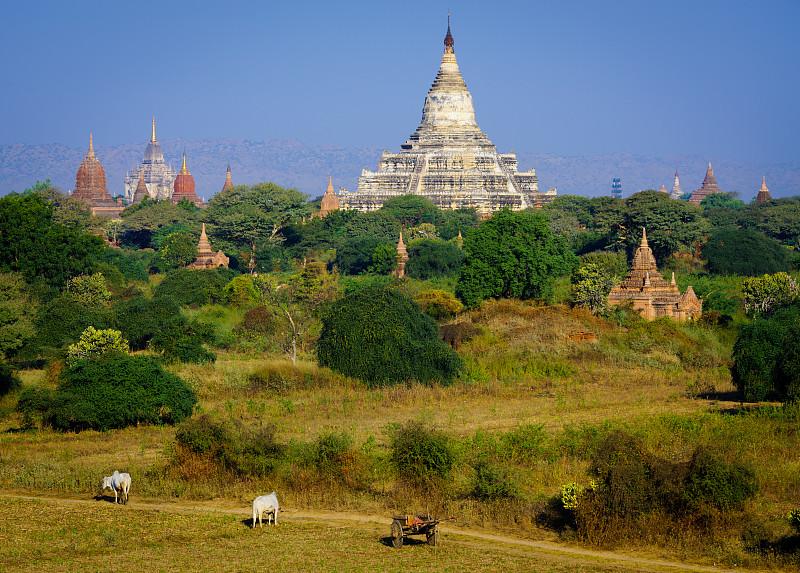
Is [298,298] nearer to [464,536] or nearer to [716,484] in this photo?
[464,536]

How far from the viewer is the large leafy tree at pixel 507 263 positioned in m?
43.0

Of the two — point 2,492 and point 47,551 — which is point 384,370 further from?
point 47,551

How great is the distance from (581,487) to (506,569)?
8.40 feet

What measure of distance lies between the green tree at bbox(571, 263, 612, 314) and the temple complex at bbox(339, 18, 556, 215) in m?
50.3

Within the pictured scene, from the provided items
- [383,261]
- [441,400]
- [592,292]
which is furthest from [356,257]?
[441,400]

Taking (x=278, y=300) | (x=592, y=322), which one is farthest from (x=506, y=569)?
(x=278, y=300)

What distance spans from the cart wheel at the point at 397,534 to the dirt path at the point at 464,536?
2.78ft

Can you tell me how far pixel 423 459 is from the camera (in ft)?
62.5

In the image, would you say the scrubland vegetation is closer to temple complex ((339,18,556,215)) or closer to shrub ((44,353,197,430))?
shrub ((44,353,197,430))

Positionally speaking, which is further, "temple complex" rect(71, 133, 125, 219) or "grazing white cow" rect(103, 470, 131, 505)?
"temple complex" rect(71, 133, 125, 219)

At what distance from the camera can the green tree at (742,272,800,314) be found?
38531 mm

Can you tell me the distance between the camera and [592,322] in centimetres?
3794

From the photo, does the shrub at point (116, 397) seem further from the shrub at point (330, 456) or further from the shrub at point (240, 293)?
the shrub at point (240, 293)

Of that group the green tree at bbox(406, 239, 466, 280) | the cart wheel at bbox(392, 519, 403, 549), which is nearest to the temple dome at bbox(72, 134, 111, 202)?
the green tree at bbox(406, 239, 466, 280)
